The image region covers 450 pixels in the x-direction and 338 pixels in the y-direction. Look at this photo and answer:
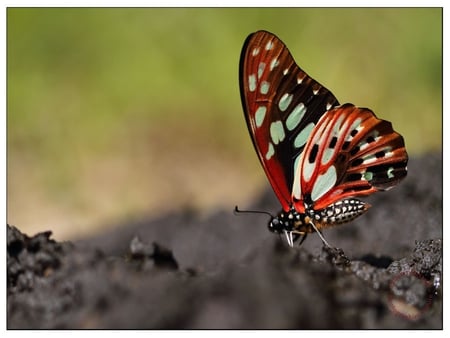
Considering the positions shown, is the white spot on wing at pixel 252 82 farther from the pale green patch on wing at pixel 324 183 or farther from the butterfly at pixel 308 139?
the pale green patch on wing at pixel 324 183

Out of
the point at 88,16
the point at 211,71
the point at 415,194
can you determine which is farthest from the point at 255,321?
the point at 88,16

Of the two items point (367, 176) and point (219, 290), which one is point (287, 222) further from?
point (219, 290)

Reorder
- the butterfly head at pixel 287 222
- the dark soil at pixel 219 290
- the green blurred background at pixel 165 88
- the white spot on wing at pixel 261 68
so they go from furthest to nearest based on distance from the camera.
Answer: the green blurred background at pixel 165 88
the butterfly head at pixel 287 222
the white spot on wing at pixel 261 68
the dark soil at pixel 219 290

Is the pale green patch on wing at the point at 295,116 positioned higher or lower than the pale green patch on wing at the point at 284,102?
lower

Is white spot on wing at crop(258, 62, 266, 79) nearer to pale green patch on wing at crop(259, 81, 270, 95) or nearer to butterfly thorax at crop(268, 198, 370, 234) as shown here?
pale green patch on wing at crop(259, 81, 270, 95)

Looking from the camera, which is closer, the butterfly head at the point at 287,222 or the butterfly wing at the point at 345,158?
the butterfly wing at the point at 345,158

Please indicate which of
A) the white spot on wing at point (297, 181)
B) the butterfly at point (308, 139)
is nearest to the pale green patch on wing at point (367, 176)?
the butterfly at point (308, 139)

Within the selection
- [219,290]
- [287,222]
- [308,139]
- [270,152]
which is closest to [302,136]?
[308,139]

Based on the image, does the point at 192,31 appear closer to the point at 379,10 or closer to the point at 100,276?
the point at 379,10
